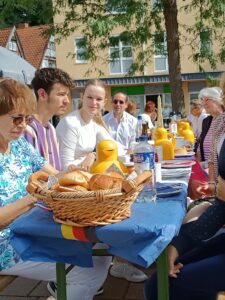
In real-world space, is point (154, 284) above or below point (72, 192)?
below

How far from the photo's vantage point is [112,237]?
59.1 inches

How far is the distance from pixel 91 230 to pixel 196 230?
23.2 inches

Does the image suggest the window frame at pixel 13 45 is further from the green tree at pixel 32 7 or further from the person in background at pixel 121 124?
the person in background at pixel 121 124

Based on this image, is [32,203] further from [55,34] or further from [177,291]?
[55,34]

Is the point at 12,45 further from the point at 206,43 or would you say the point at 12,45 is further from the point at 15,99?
the point at 15,99

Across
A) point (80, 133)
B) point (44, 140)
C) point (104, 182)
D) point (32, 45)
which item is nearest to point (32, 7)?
point (80, 133)

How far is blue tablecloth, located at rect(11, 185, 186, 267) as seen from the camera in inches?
57.9

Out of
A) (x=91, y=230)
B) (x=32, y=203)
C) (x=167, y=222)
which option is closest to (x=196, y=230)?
(x=167, y=222)

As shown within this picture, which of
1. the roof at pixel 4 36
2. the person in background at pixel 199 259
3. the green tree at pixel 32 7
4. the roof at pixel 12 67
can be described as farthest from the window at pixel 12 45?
the person in background at pixel 199 259

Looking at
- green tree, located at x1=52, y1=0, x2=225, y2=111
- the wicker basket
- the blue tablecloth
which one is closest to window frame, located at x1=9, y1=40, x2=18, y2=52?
green tree, located at x1=52, y1=0, x2=225, y2=111

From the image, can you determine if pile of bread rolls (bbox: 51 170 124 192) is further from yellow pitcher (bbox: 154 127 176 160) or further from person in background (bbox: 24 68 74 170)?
yellow pitcher (bbox: 154 127 176 160)

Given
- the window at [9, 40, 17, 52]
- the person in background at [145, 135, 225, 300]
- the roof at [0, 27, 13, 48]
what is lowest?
the person in background at [145, 135, 225, 300]

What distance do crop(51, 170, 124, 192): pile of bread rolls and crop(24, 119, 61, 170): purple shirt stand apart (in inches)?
55.5

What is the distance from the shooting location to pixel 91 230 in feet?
4.98
